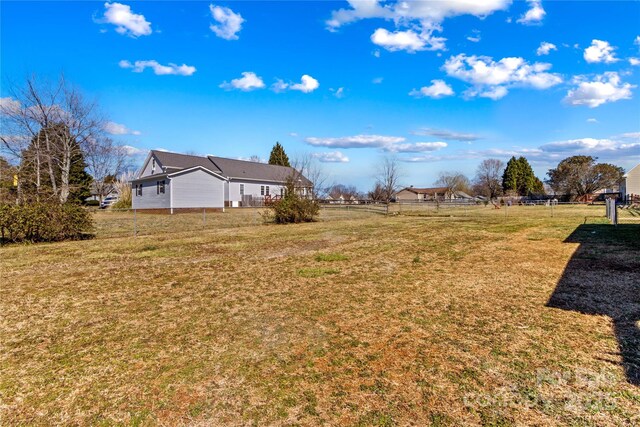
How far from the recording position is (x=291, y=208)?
17.8 m

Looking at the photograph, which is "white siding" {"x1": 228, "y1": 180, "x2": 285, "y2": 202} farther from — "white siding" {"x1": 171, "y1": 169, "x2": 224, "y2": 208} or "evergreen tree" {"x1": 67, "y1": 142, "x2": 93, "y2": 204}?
"evergreen tree" {"x1": 67, "y1": 142, "x2": 93, "y2": 204}

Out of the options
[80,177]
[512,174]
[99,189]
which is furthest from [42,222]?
[512,174]

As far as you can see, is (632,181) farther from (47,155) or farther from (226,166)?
(47,155)

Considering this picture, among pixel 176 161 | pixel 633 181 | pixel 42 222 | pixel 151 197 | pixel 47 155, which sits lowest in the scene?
pixel 42 222

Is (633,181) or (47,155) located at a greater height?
(47,155)

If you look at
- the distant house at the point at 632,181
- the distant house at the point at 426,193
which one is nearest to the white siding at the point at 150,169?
the distant house at the point at 632,181

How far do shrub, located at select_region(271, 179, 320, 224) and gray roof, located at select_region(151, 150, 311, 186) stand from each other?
37.0 ft

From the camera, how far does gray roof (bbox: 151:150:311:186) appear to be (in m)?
Result: 31.6

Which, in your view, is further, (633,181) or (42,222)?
(633,181)

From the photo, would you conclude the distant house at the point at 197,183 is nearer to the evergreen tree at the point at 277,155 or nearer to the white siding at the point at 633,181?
the evergreen tree at the point at 277,155

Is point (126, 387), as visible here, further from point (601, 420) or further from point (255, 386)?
point (601, 420)

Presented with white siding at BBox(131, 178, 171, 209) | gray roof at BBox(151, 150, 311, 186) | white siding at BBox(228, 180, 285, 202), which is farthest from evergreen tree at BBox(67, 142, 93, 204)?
white siding at BBox(228, 180, 285, 202)

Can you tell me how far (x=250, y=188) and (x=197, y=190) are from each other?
30.4 feet

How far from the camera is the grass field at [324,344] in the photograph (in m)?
2.47
